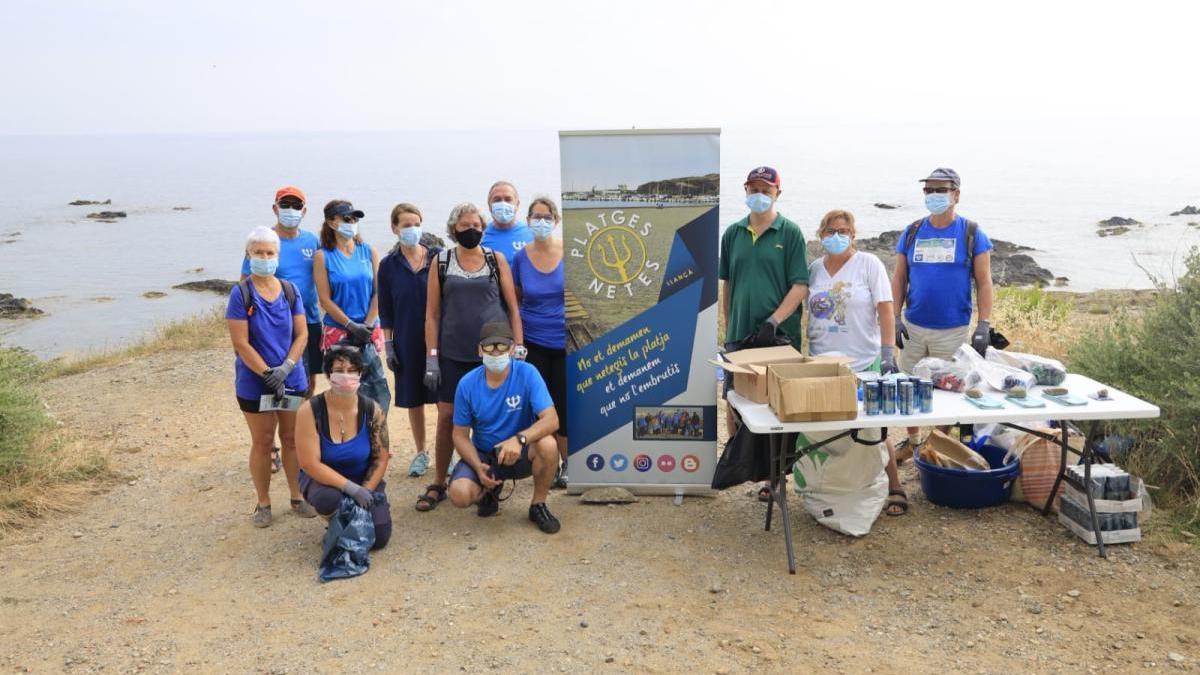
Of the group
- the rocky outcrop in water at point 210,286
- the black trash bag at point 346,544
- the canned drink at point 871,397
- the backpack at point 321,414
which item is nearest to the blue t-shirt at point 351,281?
the backpack at point 321,414

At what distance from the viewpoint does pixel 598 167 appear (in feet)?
18.6

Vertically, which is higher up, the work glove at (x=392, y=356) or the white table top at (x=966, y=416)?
the work glove at (x=392, y=356)

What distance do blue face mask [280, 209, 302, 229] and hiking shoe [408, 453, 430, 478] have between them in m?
1.77

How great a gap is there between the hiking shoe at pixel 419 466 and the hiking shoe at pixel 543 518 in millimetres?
1253

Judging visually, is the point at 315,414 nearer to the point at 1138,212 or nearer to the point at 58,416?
the point at 58,416

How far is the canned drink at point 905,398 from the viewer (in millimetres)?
4793

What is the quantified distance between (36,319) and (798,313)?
21.7 metres

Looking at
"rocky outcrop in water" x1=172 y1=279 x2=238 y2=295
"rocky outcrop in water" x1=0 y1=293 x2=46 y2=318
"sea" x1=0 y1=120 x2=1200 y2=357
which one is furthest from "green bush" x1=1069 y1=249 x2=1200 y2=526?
"rocky outcrop in water" x1=172 y1=279 x2=238 y2=295

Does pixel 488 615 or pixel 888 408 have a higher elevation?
pixel 888 408

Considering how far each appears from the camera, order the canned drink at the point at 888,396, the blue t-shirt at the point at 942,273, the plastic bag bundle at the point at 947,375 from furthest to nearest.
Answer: the blue t-shirt at the point at 942,273 → the plastic bag bundle at the point at 947,375 → the canned drink at the point at 888,396

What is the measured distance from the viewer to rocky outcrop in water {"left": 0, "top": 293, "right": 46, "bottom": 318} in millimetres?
22250

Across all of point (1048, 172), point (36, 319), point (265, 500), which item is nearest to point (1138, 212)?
point (1048, 172)

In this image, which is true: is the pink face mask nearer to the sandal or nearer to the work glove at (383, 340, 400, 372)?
the work glove at (383, 340, 400, 372)

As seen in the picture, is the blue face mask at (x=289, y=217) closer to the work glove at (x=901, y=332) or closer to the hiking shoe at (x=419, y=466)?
the hiking shoe at (x=419, y=466)
